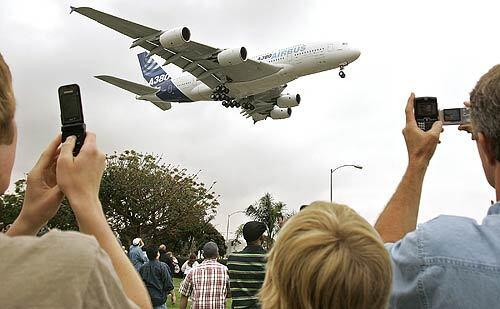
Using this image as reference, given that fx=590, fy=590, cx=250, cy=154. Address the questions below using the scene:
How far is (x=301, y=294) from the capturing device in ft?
5.86

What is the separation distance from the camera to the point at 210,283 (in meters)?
7.57

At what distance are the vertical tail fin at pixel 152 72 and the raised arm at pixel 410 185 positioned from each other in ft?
138

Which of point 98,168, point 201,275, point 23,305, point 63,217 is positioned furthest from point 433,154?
point 63,217

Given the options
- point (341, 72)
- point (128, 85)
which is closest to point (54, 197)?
point (341, 72)

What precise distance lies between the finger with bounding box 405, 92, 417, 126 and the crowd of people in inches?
15.8

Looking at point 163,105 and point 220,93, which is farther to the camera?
point 163,105

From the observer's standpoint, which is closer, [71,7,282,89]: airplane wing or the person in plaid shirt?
the person in plaid shirt

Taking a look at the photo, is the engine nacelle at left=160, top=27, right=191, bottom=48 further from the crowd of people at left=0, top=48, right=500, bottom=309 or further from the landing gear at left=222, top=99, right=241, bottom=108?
the crowd of people at left=0, top=48, right=500, bottom=309

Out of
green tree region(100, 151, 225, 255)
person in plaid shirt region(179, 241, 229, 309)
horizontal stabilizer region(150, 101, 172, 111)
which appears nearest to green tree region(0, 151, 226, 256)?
green tree region(100, 151, 225, 255)

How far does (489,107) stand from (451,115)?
1.95ft

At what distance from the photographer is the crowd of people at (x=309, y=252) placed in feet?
4.27

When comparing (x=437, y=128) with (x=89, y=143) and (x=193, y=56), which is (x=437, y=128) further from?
(x=193, y=56)

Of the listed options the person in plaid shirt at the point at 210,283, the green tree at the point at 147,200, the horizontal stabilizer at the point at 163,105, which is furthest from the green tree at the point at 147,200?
the person in plaid shirt at the point at 210,283

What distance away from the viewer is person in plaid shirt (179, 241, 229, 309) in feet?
24.7
